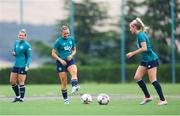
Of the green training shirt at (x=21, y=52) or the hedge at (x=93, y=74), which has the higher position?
the green training shirt at (x=21, y=52)

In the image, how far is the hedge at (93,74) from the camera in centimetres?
3888

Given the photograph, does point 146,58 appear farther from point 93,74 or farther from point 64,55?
point 93,74

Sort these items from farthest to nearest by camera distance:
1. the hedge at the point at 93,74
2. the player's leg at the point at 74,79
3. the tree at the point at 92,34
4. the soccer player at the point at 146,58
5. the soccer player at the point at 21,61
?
the tree at the point at 92,34, the hedge at the point at 93,74, the soccer player at the point at 21,61, the player's leg at the point at 74,79, the soccer player at the point at 146,58

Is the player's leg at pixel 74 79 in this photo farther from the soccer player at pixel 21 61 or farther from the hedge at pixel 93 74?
the hedge at pixel 93 74

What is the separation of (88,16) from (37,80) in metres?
8.59

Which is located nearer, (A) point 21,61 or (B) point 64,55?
(B) point 64,55

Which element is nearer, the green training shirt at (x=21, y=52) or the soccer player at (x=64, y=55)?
the soccer player at (x=64, y=55)

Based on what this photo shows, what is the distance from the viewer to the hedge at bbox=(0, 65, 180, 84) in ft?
128

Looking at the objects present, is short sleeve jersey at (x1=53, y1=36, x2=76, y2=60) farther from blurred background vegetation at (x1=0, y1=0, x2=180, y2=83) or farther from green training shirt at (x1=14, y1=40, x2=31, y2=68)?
blurred background vegetation at (x1=0, y1=0, x2=180, y2=83)

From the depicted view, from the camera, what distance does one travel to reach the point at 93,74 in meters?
40.2

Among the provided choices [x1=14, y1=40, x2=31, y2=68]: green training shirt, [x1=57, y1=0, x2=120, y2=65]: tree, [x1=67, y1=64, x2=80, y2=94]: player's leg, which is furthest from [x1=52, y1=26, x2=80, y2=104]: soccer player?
[x1=57, y1=0, x2=120, y2=65]: tree

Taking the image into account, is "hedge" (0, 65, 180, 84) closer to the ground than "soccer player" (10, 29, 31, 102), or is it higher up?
closer to the ground

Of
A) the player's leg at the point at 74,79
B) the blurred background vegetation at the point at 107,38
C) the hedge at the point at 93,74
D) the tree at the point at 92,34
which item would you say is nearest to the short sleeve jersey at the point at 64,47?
the player's leg at the point at 74,79

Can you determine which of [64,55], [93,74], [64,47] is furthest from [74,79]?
[93,74]
